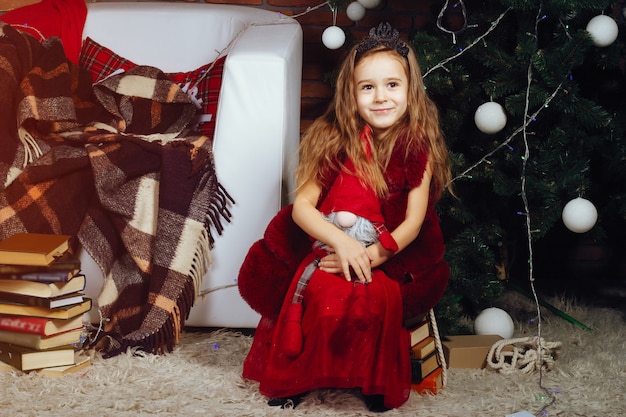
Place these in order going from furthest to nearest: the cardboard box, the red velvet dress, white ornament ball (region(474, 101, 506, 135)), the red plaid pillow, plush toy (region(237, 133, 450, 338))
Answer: the red plaid pillow
white ornament ball (region(474, 101, 506, 135))
the cardboard box
plush toy (region(237, 133, 450, 338))
the red velvet dress

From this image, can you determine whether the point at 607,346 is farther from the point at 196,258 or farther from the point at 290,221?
the point at 196,258

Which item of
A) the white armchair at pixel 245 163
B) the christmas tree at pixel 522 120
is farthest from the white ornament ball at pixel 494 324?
the white armchair at pixel 245 163

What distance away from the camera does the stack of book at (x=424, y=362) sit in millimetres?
1622

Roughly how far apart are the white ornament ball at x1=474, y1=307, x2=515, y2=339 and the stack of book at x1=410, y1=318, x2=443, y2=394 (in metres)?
0.30

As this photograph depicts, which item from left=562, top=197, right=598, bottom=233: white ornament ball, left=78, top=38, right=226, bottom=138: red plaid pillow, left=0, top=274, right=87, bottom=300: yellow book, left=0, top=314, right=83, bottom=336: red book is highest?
left=78, top=38, right=226, bottom=138: red plaid pillow

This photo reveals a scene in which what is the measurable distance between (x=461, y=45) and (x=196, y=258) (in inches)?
34.9

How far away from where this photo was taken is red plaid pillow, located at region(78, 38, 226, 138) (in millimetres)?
2201

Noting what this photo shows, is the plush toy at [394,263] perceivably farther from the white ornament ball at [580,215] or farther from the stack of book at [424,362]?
the white ornament ball at [580,215]

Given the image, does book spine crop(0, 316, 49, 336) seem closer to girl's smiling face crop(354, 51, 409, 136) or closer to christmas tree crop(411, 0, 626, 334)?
girl's smiling face crop(354, 51, 409, 136)

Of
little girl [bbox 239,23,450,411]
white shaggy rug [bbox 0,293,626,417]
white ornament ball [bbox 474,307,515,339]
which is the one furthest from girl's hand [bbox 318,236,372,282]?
white ornament ball [bbox 474,307,515,339]

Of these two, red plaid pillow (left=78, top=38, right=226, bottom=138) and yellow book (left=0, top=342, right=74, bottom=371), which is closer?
yellow book (left=0, top=342, right=74, bottom=371)

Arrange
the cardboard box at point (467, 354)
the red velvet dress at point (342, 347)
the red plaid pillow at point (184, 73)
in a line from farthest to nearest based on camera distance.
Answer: the red plaid pillow at point (184, 73) → the cardboard box at point (467, 354) → the red velvet dress at point (342, 347)

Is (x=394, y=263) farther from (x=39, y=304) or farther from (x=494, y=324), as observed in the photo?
(x=39, y=304)

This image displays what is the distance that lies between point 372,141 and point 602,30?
0.68 metres
